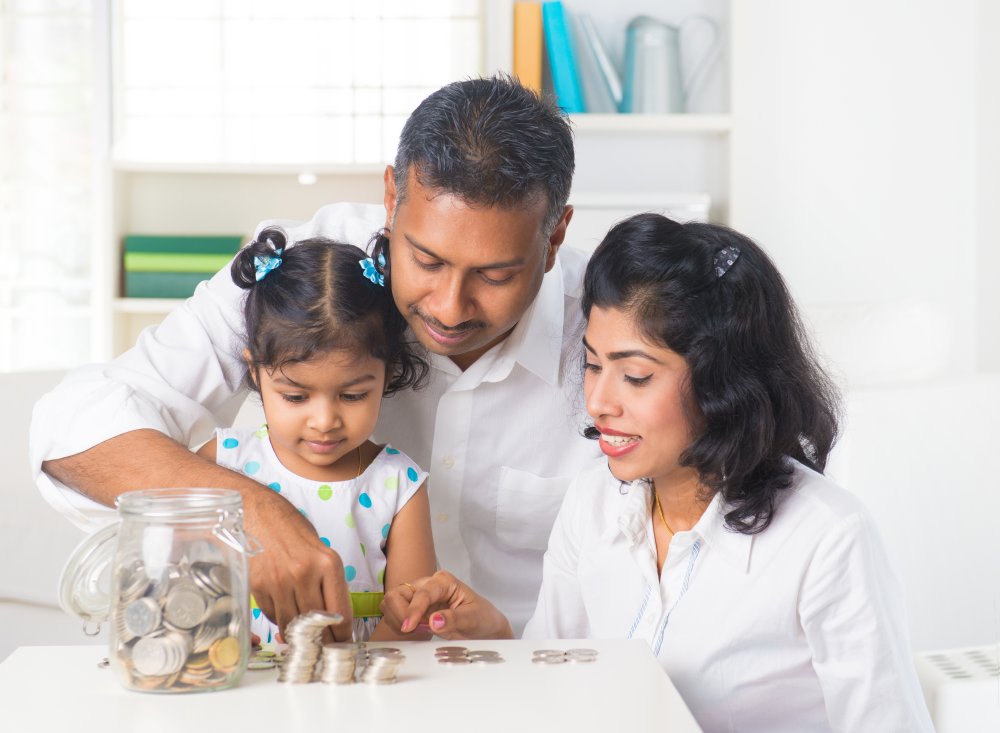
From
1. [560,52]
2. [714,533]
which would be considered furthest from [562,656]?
[560,52]

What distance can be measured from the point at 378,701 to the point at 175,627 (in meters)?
0.16

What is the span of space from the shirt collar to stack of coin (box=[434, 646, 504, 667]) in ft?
1.24

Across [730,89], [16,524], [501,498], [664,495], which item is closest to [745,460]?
[664,495]

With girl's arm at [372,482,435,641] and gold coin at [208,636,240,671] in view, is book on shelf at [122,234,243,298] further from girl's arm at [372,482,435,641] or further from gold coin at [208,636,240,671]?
gold coin at [208,636,240,671]

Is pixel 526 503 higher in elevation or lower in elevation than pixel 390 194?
lower

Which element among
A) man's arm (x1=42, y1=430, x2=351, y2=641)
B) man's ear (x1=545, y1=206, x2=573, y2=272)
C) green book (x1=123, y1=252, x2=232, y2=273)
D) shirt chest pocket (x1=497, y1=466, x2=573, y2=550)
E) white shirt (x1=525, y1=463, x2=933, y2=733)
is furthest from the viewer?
green book (x1=123, y1=252, x2=232, y2=273)

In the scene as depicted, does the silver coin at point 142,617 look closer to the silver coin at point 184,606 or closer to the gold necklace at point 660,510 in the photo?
the silver coin at point 184,606

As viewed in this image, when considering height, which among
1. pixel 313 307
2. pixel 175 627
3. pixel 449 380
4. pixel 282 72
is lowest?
pixel 175 627

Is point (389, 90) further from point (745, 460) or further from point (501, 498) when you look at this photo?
point (745, 460)

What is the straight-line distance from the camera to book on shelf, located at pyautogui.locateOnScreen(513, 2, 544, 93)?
10.8ft

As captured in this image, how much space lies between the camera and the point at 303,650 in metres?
0.89

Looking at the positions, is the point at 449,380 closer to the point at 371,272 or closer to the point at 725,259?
the point at 371,272

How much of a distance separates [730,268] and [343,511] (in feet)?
1.91

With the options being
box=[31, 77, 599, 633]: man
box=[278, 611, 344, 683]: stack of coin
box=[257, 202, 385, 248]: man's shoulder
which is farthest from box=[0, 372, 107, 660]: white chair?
box=[278, 611, 344, 683]: stack of coin
